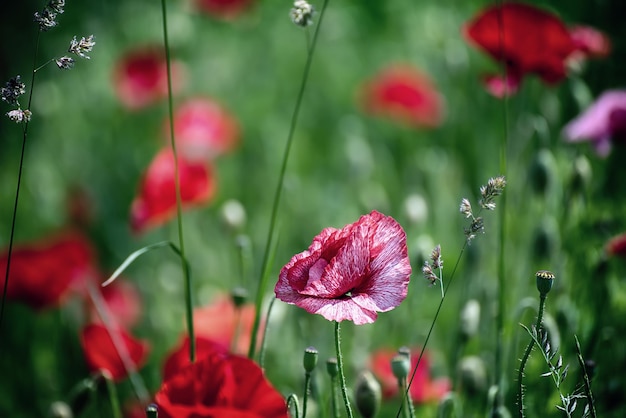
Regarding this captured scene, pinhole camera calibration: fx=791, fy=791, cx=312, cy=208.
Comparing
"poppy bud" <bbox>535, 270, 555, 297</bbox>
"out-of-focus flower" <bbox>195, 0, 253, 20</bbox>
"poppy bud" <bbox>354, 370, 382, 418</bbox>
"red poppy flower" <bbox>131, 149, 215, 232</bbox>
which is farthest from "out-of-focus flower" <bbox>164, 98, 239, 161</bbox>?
"poppy bud" <bbox>535, 270, 555, 297</bbox>

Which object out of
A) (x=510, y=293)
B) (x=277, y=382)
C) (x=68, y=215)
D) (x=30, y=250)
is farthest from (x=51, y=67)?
(x=510, y=293)

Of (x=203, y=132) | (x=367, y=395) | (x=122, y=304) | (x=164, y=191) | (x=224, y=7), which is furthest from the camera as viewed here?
(x=224, y=7)

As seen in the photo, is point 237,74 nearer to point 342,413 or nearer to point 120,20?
point 120,20

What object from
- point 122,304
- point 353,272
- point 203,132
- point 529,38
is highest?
point 529,38

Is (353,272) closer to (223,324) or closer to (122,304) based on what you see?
(223,324)

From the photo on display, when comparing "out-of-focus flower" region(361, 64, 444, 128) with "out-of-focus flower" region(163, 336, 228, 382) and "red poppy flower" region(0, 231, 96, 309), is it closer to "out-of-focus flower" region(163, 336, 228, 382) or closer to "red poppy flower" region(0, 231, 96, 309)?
"red poppy flower" region(0, 231, 96, 309)

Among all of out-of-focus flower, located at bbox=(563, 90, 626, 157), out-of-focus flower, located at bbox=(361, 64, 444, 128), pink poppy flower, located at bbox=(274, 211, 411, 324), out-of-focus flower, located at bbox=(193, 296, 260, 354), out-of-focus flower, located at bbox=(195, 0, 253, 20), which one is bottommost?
out-of-focus flower, located at bbox=(193, 296, 260, 354)

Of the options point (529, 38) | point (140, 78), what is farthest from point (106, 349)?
point (140, 78)
